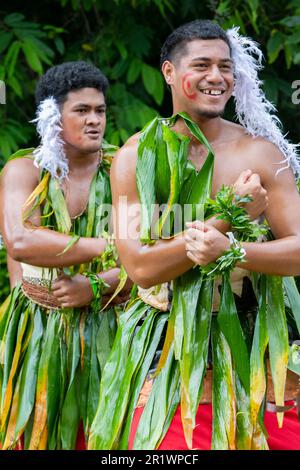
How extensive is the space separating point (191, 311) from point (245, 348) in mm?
216

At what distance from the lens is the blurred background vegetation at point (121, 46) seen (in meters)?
6.64

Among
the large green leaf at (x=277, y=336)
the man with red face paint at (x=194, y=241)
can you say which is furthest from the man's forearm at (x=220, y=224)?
the large green leaf at (x=277, y=336)

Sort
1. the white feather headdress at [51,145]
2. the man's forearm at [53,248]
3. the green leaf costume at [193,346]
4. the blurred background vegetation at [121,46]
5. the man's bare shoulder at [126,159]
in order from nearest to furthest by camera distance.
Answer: the green leaf costume at [193,346], the man's bare shoulder at [126,159], the man's forearm at [53,248], the white feather headdress at [51,145], the blurred background vegetation at [121,46]

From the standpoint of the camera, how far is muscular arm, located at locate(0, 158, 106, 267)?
15.6 ft

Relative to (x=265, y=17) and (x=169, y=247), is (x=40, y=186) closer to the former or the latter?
(x=169, y=247)

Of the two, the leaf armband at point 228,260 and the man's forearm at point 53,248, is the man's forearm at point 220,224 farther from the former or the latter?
the man's forearm at point 53,248

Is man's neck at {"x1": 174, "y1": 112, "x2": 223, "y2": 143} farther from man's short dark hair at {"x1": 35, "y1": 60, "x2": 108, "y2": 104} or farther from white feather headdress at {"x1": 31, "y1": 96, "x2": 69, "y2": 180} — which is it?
man's short dark hair at {"x1": 35, "y1": 60, "x2": 108, "y2": 104}

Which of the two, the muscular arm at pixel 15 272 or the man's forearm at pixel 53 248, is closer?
the man's forearm at pixel 53 248

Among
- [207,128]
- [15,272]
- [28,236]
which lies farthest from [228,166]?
[15,272]

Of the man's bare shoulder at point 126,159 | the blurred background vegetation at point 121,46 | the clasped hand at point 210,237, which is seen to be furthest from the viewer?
the blurred background vegetation at point 121,46

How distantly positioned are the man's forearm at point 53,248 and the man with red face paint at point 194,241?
0.74 m

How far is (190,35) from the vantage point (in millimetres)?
3951

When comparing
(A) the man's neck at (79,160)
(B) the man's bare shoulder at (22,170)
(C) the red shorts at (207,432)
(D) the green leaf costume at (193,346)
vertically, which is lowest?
(C) the red shorts at (207,432)

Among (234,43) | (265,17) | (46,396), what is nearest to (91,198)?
(46,396)
